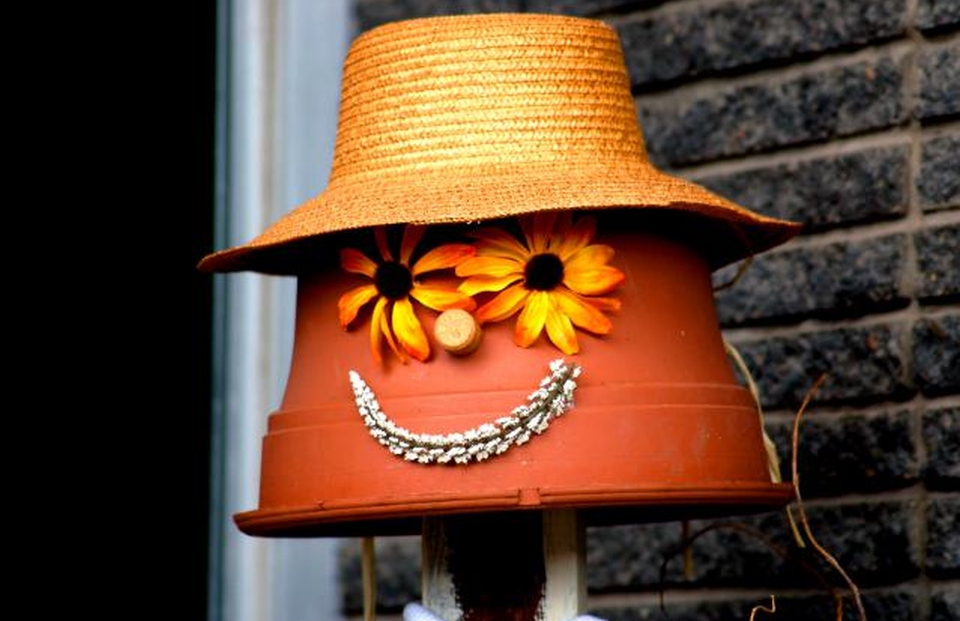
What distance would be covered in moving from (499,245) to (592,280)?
0.33 ft

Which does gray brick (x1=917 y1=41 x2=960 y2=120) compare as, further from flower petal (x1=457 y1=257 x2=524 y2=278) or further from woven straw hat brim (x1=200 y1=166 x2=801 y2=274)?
flower petal (x1=457 y1=257 x2=524 y2=278)

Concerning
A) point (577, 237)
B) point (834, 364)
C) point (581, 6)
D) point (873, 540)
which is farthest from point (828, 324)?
point (577, 237)

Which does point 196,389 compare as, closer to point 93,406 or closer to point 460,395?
point 93,406

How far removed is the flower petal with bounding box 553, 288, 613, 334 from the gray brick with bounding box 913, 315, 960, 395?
2.38 ft

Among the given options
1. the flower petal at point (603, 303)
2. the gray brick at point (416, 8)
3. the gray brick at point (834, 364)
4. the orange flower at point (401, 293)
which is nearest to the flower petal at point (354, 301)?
the orange flower at point (401, 293)

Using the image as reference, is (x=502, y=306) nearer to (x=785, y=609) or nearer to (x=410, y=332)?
(x=410, y=332)

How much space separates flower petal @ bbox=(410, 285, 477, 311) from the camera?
191 cm

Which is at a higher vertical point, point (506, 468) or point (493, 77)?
point (493, 77)

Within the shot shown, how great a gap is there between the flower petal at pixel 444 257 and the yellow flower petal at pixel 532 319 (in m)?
0.08

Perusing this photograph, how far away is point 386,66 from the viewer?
205 centimetres

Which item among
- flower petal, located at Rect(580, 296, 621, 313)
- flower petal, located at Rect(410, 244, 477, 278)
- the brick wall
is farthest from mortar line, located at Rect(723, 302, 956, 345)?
flower petal, located at Rect(410, 244, 477, 278)

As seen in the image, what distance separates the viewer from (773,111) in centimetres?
268

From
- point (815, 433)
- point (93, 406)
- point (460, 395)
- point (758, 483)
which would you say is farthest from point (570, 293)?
point (93, 406)

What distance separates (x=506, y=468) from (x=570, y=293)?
20cm
